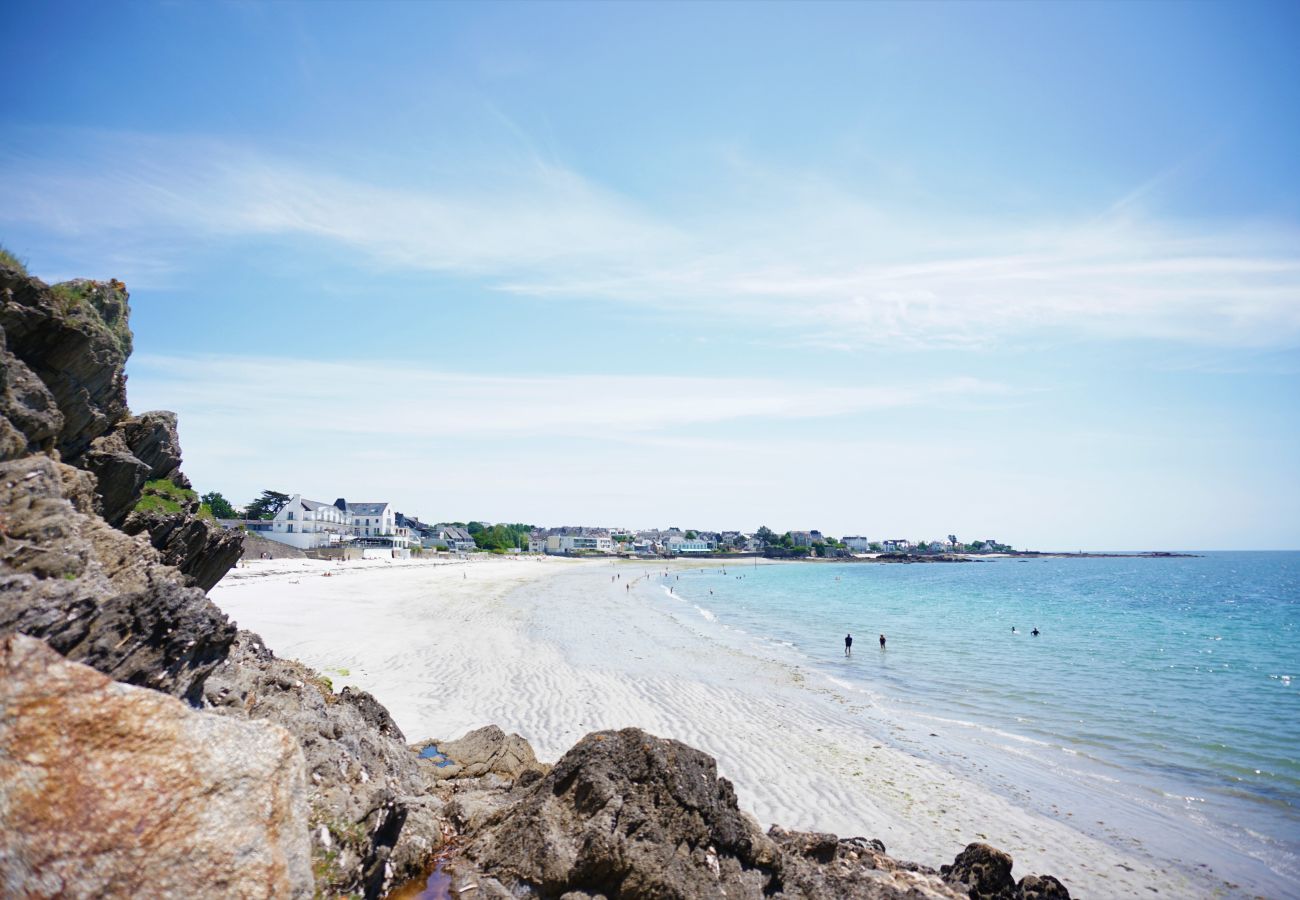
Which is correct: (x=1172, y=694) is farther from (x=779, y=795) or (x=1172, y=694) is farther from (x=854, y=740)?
(x=779, y=795)

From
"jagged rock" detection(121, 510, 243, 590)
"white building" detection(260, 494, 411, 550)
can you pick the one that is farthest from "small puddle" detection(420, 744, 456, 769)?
"white building" detection(260, 494, 411, 550)

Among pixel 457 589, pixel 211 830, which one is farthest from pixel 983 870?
pixel 457 589

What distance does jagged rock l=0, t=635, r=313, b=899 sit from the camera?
3861 mm

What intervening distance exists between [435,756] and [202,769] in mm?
7836

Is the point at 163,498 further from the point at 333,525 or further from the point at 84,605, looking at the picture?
the point at 333,525

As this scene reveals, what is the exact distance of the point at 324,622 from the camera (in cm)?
3291

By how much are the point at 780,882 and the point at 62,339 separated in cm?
1029

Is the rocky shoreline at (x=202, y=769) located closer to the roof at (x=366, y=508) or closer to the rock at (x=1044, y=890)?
the rock at (x=1044, y=890)

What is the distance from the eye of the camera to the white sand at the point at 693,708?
13.0 metres

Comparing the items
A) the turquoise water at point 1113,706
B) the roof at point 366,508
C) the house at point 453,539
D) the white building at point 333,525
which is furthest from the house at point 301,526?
the turquoise water at point 1113,706

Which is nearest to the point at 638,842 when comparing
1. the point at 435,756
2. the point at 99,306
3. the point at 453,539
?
the point at 435,756

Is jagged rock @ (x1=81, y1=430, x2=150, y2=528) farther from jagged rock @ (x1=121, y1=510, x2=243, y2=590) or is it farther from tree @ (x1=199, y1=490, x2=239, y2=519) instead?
tree @ (x1=199, y1=490, x2=239, y2=519)

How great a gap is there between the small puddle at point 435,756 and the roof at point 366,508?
121818 millimetres

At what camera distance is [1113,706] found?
24.6 metres
